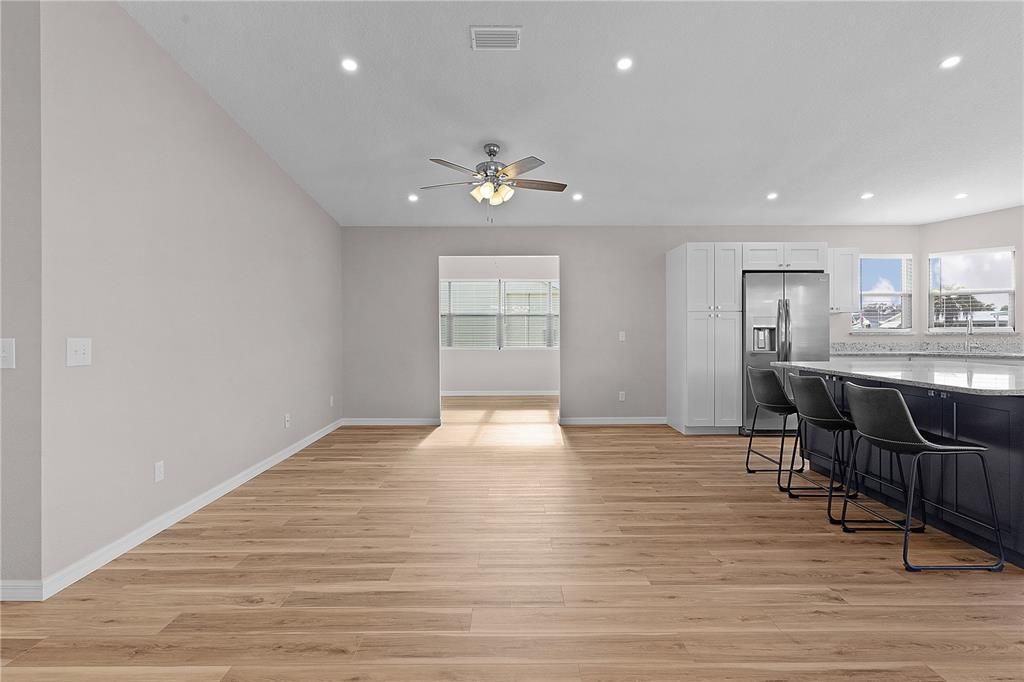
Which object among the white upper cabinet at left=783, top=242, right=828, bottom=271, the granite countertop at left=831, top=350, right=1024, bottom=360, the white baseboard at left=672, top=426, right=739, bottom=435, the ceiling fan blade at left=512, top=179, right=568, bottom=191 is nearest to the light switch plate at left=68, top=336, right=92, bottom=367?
the ceiling fan blade at left=512, top=179, right=568, bottom=191

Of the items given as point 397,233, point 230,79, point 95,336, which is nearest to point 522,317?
point 397,233

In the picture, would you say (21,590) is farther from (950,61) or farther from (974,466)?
(950,61)

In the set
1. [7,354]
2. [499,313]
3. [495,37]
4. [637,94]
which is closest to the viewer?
[7,354]

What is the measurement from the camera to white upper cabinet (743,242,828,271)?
5.66 m

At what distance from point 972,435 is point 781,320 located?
10.0 feet

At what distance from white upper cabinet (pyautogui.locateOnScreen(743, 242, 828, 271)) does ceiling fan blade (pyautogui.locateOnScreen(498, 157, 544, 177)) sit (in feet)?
10.6

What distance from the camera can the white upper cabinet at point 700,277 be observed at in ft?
18.7

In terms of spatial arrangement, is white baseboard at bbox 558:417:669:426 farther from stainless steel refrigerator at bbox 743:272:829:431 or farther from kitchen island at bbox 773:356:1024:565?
kitchen island at bbox 773:356:1024:565

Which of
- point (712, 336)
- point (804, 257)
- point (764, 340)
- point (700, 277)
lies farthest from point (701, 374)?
point (804, 257)

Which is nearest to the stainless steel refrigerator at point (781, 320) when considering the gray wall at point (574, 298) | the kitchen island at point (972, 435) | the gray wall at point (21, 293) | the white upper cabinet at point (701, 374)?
the white upper cabinet at point (701, 374)

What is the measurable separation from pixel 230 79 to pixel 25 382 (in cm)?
233

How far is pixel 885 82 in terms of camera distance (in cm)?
340

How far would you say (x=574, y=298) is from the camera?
646 cm

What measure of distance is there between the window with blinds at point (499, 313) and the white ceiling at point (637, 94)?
4.45 metres
